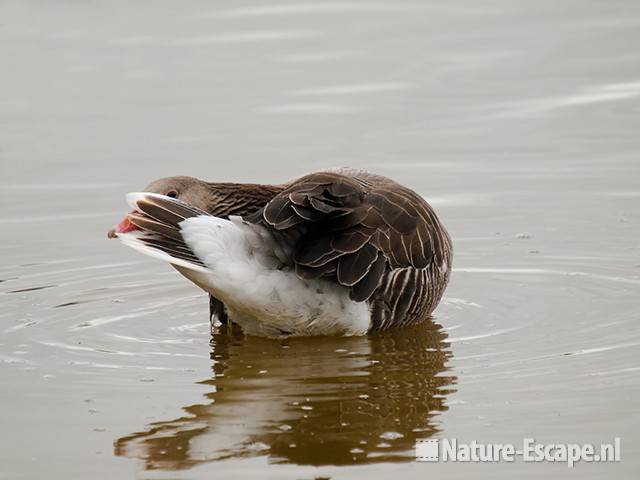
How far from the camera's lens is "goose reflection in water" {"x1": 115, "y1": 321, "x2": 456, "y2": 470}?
6.28m

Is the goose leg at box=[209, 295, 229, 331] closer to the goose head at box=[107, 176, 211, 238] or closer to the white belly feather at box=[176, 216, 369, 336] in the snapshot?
the white belly feather at box=[176, 216, 369, 336]

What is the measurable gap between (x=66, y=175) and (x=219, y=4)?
17.8ft

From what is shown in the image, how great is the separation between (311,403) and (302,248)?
1218mm


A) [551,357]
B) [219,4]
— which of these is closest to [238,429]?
[551,357]

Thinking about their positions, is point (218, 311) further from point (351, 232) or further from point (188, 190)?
point (351, 232)

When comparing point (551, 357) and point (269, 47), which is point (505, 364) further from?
point (269, 47)

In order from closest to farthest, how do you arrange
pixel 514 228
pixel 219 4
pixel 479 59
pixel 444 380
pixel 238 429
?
pixel 238 429
pixel 444 380
pixel 514 228
pixel 479 59
pixel 219 4

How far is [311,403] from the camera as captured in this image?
23.0ft

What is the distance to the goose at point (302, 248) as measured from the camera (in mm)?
7465

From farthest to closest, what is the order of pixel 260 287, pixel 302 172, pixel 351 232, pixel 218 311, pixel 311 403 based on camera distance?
pixel 302 172 < pixel 218 311 < pixel 351 232 < pixel 260 287 < pixel 311 403

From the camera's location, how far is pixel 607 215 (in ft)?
35.9

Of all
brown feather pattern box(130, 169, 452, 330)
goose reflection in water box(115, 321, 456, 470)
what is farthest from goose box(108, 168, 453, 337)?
A: goose reflection in water box(115, 321, 456, 470)

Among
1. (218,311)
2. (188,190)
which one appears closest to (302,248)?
(218,311)

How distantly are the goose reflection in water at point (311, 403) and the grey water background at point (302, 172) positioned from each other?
2 cm
